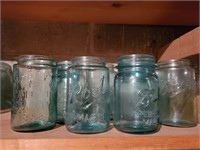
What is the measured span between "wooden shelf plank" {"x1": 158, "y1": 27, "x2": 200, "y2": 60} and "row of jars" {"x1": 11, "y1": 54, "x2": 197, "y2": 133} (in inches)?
5.9

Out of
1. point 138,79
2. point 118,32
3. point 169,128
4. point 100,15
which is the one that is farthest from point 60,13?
point 169,128

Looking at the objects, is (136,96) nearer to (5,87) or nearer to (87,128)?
(87,128)

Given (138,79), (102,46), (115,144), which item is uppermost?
(102,46)

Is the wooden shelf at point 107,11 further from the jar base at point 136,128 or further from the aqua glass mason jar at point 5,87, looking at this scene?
the jar base at point 136,128

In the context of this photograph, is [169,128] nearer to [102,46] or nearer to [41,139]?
[41,139]

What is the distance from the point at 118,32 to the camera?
2.67 ft

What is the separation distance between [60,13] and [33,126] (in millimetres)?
354

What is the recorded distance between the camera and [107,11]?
25.6 inches

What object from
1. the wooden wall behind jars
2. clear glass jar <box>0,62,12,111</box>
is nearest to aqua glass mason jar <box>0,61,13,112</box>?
clear glass jar <box>0,62,12,111</box>

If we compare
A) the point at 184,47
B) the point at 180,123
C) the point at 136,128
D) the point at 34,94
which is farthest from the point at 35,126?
the point at 184,47

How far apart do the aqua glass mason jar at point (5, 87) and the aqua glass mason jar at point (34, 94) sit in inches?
7.6

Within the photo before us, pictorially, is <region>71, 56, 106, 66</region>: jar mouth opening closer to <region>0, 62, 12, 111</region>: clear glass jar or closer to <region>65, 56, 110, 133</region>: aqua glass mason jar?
<region>65, 56, 110, 133</region>: aqua glass mason jar

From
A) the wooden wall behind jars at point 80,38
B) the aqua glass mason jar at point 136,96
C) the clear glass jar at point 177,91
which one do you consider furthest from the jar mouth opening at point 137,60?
the wooden wall behind jars at point 80,38

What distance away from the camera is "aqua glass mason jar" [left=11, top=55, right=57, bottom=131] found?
47 cm
